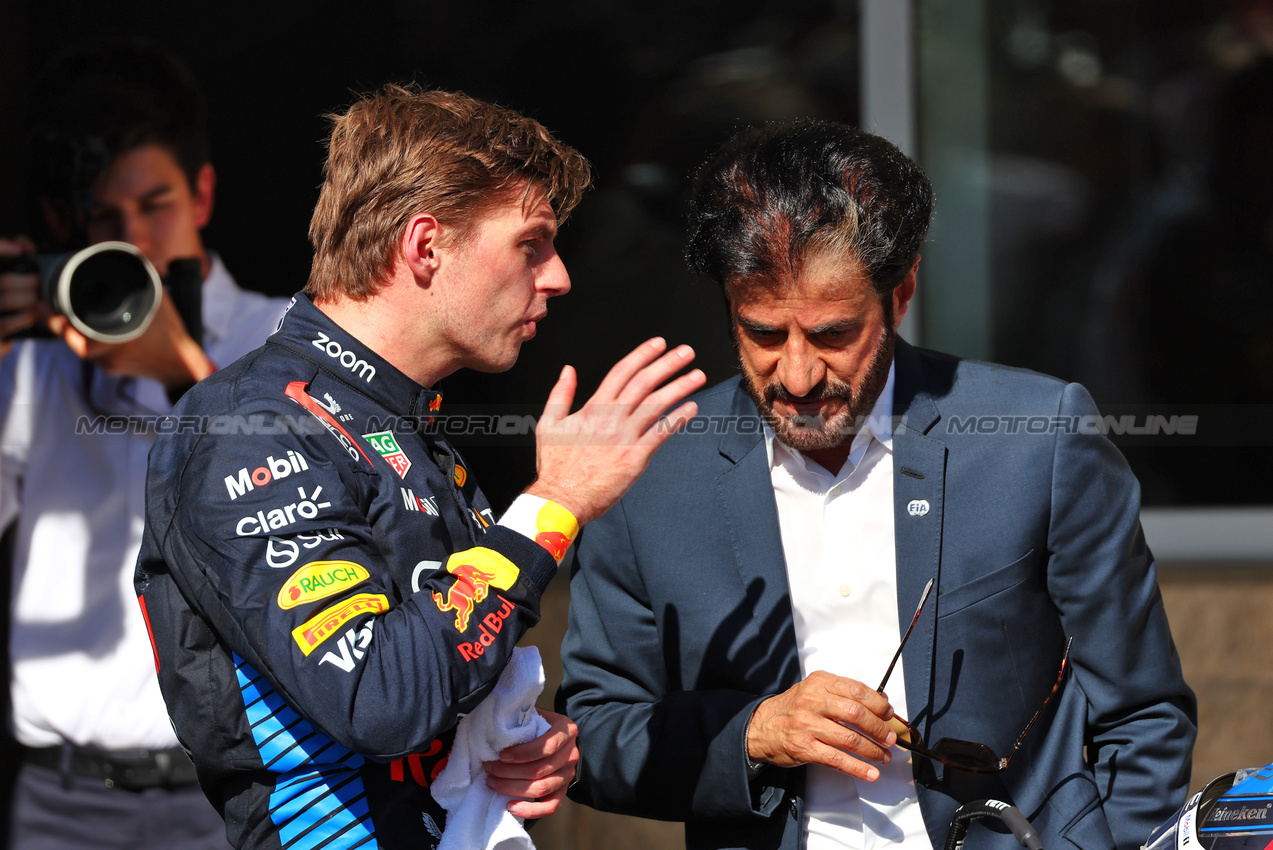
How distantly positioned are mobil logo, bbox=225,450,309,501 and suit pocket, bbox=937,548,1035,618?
103cm

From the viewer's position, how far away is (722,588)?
198cm

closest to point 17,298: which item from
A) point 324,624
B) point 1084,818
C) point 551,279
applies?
point 551,279

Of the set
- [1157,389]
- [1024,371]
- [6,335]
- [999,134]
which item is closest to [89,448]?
[6,335]

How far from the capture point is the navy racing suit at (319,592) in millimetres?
1373

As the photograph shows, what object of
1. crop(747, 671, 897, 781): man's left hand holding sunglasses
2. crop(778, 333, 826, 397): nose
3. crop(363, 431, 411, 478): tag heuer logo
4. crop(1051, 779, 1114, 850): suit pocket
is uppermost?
crop(778, 333, 826, 397): nose

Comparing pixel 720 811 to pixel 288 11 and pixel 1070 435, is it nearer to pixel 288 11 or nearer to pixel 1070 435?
pixel 1070 435

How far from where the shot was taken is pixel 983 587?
189 cm

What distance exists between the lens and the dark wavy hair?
197 cm

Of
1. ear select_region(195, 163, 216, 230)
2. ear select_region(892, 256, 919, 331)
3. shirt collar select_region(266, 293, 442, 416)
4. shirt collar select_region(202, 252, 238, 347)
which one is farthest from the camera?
ear select_region(195, 163, 216, 230)

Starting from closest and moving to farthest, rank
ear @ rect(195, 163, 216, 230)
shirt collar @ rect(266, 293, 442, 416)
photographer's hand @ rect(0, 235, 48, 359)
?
shirt collar @ rect(266, 293, 442, 416) → photographer's hand @ rect(0, 235, 48, 359) → ear @ rect(195, 163, 216, 230)

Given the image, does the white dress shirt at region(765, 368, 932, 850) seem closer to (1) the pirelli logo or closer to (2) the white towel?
(2) the white towel

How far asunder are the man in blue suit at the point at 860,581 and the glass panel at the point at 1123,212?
183cm

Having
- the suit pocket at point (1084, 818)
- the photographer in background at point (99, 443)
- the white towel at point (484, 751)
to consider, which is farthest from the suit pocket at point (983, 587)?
the photographer in background at point (99, 443)

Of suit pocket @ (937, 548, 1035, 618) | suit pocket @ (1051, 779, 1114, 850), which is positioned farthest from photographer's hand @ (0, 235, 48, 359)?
suit pocket @ (1051, 779, 1114, 850)
